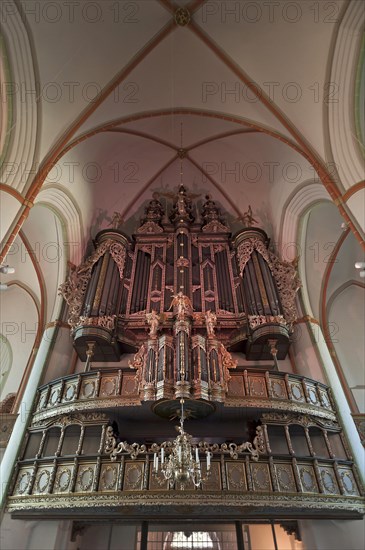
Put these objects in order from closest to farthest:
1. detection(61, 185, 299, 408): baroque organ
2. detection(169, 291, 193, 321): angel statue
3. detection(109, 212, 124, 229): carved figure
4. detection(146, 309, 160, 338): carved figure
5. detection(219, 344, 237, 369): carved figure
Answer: detection(61, 185, 299, 408): baroque organ, detection(219, 344, 237, 369): carved figure, detection(146, 309, 160, 338): carved figure, detection(169, 291, 193, 321): angel statue, detection(109, 212, 124, 229): carved figure

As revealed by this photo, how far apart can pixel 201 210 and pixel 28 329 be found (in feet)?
29.6

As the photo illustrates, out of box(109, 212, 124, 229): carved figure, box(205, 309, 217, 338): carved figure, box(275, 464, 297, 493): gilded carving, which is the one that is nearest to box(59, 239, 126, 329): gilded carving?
box(109, 212, 124, 229): carved figure

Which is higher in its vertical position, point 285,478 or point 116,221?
point 116,221

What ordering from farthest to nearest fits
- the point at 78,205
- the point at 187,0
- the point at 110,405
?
the point at 78,205 → the point at 187,0 → the point at 110,405

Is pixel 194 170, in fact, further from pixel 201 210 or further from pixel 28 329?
pixel 28 329

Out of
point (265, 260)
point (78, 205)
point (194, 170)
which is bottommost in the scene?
point (265, 260)

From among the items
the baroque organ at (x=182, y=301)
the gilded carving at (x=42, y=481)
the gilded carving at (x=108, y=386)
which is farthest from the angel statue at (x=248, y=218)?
the gilded carving at (x=42, y=481)

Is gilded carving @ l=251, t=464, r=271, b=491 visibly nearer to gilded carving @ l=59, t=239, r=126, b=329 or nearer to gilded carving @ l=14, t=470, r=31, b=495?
gilded carving @ l=14, t=470, r=31, b=495

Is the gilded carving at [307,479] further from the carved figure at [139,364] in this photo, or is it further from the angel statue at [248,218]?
the angel statue at [248,218]

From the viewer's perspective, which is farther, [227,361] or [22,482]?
[227,361]

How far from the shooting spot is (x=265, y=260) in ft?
39.8

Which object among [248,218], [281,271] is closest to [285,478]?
[281,271]

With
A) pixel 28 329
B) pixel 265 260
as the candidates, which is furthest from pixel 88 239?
pixel 265 260

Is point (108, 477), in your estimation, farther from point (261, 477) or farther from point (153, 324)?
point (153, 324)
